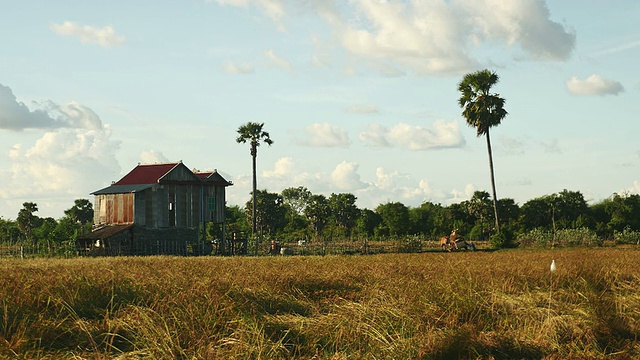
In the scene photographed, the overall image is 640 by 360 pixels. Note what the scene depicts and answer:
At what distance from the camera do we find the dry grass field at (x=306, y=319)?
8.03 metres

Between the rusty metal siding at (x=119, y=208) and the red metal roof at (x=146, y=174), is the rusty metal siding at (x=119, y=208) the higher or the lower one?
the lower one

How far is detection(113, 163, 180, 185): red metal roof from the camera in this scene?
4148cm

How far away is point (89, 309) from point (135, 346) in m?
2.16

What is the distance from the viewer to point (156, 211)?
40.0 meters

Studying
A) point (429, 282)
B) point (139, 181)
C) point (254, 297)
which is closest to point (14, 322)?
point (254, 297)

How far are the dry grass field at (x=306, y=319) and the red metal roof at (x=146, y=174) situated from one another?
29333 mm

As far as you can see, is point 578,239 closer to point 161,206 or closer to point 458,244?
point 458,244

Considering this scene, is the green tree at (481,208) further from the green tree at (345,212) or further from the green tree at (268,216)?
the green tree at (268,216)

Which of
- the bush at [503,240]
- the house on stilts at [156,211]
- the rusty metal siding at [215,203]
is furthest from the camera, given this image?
the bush at [503,240]

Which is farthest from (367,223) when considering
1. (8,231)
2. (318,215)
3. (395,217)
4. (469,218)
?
(8,231)

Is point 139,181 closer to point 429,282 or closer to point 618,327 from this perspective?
point 429,282

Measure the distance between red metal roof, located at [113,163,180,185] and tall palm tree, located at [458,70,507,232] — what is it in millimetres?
23272

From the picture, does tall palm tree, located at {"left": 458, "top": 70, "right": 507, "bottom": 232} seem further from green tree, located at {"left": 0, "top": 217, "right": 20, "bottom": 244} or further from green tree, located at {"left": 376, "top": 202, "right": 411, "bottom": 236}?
green tree, located at {"left": 0, "top": 217, "right": 20, "bottom": 244}

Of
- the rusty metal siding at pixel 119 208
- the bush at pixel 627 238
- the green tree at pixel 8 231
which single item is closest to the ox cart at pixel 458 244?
the bush at pixel 627 238
